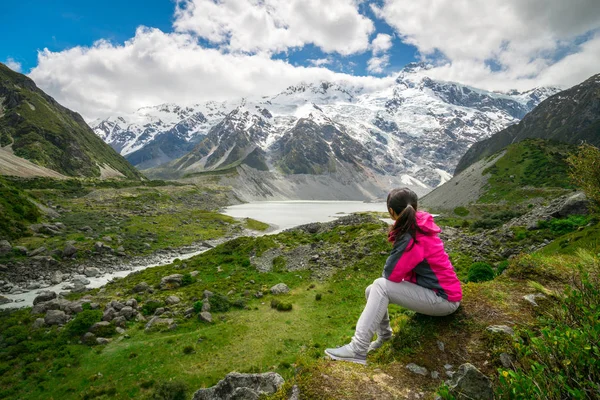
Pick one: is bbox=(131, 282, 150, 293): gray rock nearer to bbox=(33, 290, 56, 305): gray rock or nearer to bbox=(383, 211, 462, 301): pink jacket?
bbox=(33, 290, 56, 305): gray rock

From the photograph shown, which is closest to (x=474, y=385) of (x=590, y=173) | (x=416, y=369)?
(x=416, y=369)

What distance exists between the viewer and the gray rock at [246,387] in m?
8.34

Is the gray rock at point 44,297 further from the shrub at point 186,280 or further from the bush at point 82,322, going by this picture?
the shrub at point 186,280

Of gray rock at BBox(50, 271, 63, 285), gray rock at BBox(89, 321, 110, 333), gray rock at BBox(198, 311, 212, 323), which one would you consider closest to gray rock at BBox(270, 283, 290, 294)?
gray rock at BBox(198, 311, 212, 323)

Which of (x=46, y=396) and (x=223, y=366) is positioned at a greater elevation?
(x=223, y=366)

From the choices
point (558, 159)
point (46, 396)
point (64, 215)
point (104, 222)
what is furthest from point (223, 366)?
point (558, 159)

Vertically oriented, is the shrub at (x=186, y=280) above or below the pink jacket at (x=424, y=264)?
below

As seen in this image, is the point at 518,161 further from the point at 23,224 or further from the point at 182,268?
the point at 23,224

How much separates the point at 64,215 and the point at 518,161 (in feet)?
454

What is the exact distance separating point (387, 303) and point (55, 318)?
25653 mm

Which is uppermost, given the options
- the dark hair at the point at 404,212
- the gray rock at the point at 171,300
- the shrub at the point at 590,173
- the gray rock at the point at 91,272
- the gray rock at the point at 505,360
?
the shrub at the point at 590,173

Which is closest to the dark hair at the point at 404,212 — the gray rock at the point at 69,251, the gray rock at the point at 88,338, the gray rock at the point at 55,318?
the gray rock at the point at 88,338

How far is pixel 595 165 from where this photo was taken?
28750mm

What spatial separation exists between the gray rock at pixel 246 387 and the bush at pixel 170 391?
4.75 meters
